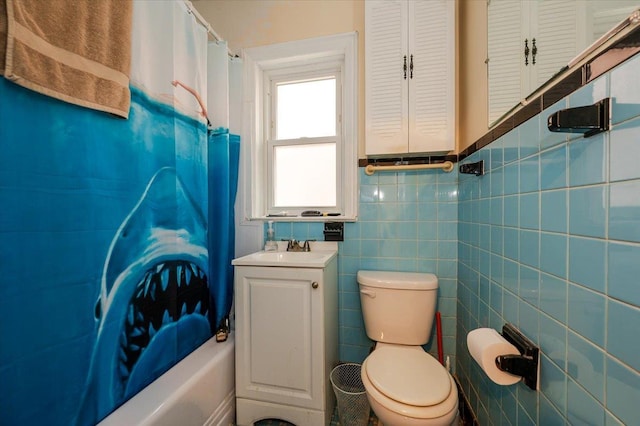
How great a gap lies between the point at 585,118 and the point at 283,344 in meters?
1.33

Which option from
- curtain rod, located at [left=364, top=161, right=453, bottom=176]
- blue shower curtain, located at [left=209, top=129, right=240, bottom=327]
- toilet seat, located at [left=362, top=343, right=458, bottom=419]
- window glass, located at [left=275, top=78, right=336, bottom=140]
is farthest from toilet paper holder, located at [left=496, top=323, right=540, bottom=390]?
window glass, located at [left=275, top=78, right=336, bottom=140]

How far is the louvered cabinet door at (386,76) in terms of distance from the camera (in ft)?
4.65

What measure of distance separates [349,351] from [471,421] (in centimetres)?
69

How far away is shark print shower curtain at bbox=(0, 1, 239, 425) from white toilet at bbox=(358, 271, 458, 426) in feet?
3.07

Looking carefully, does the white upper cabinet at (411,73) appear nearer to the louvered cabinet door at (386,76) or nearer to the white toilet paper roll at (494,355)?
the louvered cabinet door at (386,76)

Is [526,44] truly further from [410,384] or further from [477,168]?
[410,384]

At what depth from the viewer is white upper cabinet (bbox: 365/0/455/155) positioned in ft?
4.54

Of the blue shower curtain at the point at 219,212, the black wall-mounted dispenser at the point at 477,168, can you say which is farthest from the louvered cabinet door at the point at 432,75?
the blue shower curtain at the point at 219,212

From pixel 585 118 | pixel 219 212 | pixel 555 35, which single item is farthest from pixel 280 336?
pixel 555 35

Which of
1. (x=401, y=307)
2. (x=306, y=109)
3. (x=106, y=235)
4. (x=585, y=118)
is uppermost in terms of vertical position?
(x=306, y=109)

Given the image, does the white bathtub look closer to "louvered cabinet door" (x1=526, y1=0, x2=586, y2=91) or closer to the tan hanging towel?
the tan hanging towel

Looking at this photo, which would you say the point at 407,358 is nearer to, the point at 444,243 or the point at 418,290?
the point at 418,290

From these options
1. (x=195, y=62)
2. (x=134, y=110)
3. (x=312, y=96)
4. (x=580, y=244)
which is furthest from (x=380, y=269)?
(x=195, y=62)

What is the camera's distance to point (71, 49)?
0.78 meters
